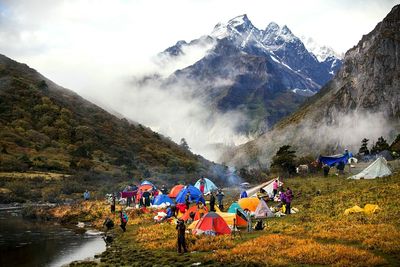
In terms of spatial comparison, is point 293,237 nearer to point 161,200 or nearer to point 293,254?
point 293,254

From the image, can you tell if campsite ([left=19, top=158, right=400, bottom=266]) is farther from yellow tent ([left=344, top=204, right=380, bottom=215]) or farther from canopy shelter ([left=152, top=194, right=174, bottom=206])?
canopy shelter ([left=152, top=194, right=174, bottom=206])

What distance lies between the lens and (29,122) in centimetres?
15800

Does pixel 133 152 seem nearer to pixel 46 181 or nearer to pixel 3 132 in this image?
pixel 3 132

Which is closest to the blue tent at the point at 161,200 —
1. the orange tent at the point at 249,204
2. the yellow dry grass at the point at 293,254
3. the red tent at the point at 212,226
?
the orange tent at the point at 249,204

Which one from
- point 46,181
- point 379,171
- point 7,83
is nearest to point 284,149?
point 379,171

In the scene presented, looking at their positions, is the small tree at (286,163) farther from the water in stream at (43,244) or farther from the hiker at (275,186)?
the water in stream at (43,244)

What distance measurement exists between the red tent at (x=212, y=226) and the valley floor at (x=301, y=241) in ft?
3.87

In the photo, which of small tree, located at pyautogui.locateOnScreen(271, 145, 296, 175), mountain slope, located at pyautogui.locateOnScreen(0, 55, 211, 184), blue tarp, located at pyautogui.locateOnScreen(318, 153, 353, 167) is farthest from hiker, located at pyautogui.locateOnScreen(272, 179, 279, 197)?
mountain slope, located at pyautogui.locateOnScreen(0, 55, 211, 184)

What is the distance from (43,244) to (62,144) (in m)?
113

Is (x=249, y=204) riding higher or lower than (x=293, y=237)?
higher

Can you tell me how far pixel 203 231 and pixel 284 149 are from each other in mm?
61962

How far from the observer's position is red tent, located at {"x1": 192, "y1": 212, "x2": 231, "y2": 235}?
31.4 metres

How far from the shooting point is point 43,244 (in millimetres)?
36812

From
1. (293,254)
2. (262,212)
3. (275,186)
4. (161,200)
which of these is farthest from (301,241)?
(161,200)
